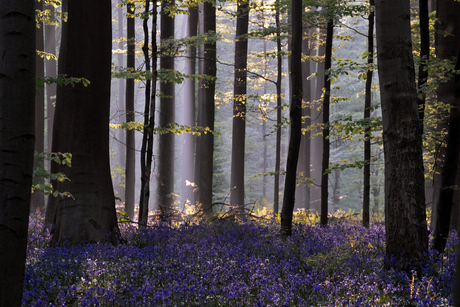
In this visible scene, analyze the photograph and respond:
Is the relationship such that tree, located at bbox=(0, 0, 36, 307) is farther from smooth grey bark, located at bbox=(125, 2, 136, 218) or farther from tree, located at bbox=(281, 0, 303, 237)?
smooth grey bark, located at bbox=(125, 2, 136, 218)

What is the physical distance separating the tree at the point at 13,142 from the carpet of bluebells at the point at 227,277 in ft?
4.16

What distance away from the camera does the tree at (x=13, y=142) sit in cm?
238

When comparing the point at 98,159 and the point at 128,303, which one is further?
the point at 98,159

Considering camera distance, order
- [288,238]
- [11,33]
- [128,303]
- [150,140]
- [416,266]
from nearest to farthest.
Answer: [11,33]
[128,303]
[416,266]
[288,238]
[150,140]

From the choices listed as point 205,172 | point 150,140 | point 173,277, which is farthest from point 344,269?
point 205,172

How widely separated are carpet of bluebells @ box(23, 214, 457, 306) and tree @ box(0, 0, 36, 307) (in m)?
1.27

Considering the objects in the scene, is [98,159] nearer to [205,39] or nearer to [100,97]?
[100,97]

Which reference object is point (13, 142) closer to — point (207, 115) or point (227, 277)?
point (227, 277)

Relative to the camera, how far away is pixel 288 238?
24.2 ft

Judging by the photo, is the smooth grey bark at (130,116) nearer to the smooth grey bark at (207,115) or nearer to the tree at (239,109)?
the smooth grey bark at (207,115)

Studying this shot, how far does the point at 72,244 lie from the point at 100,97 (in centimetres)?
273

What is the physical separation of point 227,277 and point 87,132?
13.2 ft

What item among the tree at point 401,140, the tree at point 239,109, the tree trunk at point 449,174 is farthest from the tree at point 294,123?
the tree at point 239,109

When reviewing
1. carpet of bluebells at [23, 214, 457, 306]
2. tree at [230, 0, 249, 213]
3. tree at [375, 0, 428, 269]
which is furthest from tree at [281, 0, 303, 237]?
tree at [230, 0, 249, 213]
